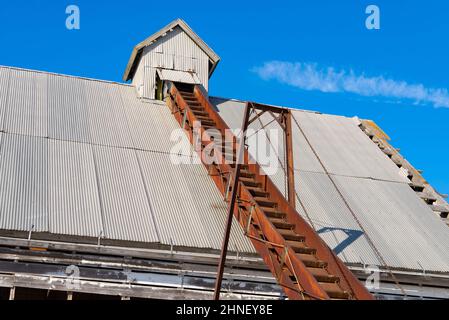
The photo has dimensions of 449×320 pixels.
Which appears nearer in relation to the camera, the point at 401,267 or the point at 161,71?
the point at 401,267

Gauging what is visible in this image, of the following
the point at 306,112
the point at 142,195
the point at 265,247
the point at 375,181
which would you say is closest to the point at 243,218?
the point at 265,247

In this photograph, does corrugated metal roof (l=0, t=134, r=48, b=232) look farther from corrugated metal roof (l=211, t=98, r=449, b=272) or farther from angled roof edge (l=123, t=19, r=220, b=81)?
angled roof edge (l=123, t=19, r=220, b=81)

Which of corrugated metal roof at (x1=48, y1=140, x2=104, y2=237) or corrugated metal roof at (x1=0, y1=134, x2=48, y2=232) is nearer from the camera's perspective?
corrugated metal roof at (x1=0, y1=134, x2=48, y2=232)

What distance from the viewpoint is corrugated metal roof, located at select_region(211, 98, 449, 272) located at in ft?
59.4

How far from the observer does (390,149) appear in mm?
26234

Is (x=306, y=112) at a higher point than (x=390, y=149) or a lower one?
higher

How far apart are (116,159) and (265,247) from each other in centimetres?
626

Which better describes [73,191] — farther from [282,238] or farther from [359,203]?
[359,203]

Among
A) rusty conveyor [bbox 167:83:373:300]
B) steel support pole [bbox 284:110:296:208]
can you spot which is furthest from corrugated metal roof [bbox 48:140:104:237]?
steel support pole [bbox 284:110:296:208]

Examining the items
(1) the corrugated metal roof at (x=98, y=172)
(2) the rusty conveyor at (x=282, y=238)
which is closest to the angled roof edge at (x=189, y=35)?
(1) the corrugated metal roof at (x=98, y=172)

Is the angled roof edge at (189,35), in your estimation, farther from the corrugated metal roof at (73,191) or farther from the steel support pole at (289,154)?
the steel support pole at (289,154)

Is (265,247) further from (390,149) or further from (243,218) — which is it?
(390,149)

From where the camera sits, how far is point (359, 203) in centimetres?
2038

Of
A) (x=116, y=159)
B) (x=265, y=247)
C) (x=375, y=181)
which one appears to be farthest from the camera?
(x=375, y=181)
